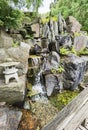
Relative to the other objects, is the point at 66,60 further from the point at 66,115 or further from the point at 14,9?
the point at 66,115

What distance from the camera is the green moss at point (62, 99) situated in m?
5.41

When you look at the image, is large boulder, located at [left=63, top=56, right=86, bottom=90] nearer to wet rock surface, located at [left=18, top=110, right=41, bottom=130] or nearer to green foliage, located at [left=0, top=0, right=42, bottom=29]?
wet rock surface, located at [left=18, top=110, right=41, bottom=130]

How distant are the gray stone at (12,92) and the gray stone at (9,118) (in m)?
0.27

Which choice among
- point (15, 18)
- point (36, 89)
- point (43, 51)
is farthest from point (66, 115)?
point (43, 51)

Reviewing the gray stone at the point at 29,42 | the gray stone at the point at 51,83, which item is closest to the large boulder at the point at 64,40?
the gray stone at the point at 29,42

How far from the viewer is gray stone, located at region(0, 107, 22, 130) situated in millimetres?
3914

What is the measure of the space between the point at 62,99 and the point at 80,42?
3.88m

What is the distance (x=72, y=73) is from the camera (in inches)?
250

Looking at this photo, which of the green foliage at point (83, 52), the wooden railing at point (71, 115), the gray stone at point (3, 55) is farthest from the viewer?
the green foliage at point (83, 52)

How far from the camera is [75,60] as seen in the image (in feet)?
21.6

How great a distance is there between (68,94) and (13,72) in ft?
7.91

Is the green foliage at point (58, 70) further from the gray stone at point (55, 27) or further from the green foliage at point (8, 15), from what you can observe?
the gray stone at point (55, 27)

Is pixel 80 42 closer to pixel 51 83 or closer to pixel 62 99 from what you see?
pixel 51 83

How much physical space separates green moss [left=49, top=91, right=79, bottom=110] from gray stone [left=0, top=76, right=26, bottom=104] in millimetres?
1390
